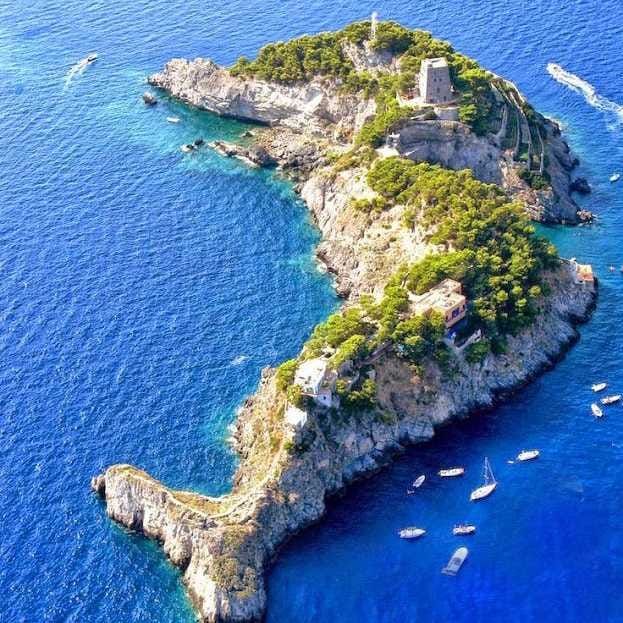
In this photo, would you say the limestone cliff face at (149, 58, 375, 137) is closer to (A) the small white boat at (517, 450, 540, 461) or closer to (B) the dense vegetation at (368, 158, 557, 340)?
(B) the dense vegetation at (368, 158, 557, 340)

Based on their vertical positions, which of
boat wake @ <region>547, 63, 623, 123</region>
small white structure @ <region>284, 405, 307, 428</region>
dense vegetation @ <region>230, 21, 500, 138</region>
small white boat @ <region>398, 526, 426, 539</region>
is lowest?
small white boat @ <region>398, 526, 426, 539</region>

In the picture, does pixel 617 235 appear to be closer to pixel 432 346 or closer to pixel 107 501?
pixel 432 346

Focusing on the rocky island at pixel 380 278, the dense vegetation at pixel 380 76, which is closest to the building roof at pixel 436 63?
the rocky island at pixel 380 278

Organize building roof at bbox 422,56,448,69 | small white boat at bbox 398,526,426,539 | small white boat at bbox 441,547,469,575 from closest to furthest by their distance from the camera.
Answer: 1. small white boat at bbox 441,547,469,575
2. small white boat at bbox 398,526,426,539
3. building roof at bbox 422,56,448,69

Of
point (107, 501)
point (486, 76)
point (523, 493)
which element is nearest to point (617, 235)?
point (486, 76)

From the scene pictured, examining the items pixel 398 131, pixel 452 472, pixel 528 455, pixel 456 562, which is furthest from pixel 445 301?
pixel 398 131

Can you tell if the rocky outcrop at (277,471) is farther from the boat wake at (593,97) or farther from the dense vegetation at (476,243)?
the boat wake at (593,97)

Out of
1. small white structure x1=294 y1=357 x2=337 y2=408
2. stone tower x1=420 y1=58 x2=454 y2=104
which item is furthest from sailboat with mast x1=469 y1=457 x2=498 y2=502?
stone tower x1=420 y1=58 x2=454 y2=104
